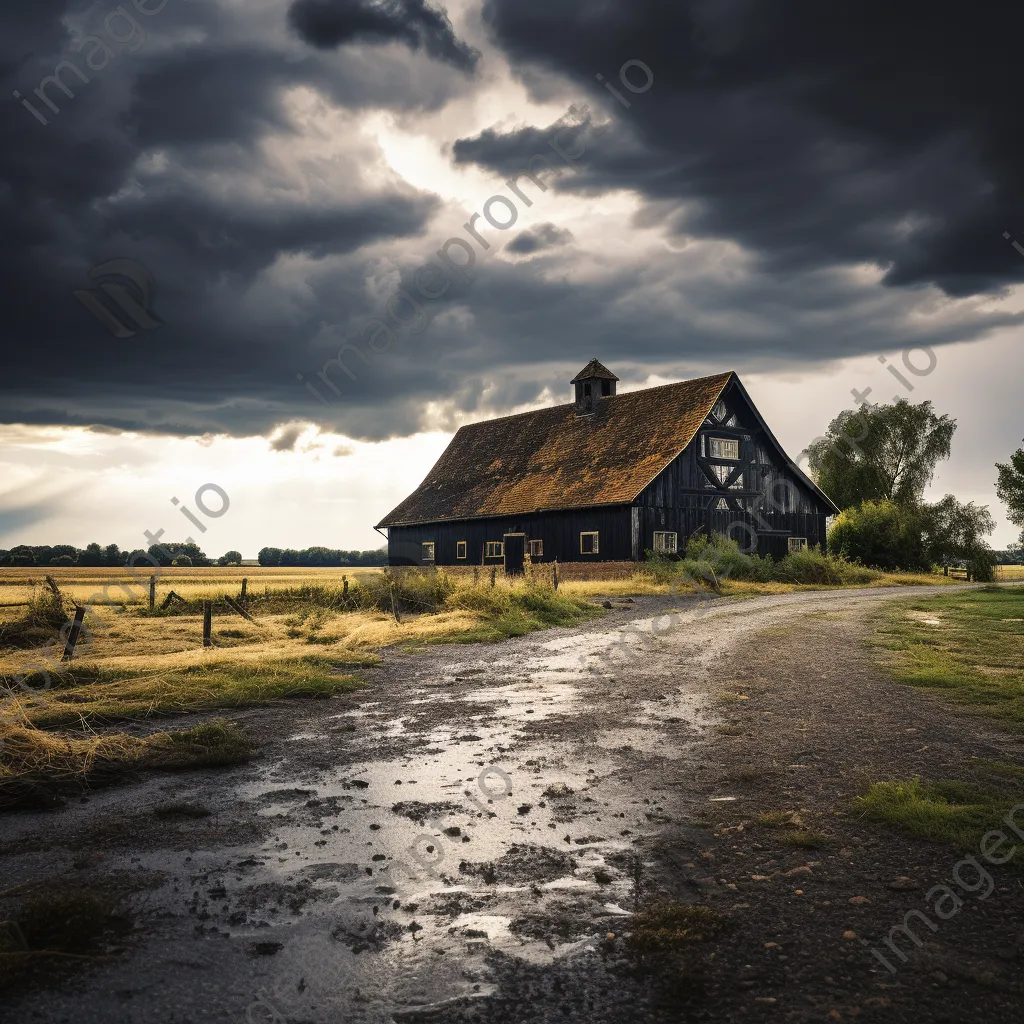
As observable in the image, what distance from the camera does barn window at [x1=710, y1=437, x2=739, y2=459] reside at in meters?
35.4

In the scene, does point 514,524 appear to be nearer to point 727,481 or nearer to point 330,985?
point 727,481

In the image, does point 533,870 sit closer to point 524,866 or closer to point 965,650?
point 524,866

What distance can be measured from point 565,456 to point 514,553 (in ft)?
17.1

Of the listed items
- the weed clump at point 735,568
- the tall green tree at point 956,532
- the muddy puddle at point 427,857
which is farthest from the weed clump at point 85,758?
the tall green tree at point 956,532

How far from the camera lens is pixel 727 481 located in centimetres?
3588

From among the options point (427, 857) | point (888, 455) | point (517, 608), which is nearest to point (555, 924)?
point (427, 857)

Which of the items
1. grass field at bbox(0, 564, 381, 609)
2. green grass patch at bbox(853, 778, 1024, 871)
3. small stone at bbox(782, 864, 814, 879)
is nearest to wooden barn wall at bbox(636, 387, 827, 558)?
grass field at bbox(0, 564, 381, 609)

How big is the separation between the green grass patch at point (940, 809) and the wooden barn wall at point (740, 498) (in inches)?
1027

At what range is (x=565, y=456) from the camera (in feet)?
125

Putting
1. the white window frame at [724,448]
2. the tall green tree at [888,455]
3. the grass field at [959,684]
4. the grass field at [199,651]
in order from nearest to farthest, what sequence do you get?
the grass field at [959,684], the grass field at [199,651], the white window frame at [724,448], the tall green tree at [888,455]

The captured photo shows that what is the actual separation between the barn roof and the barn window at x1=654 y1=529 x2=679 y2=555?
2.36 m

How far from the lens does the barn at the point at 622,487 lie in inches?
1305

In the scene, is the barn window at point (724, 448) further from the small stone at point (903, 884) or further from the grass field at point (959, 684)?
the small stone at point (903, 884)

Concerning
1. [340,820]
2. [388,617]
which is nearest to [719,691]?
[340,820]
